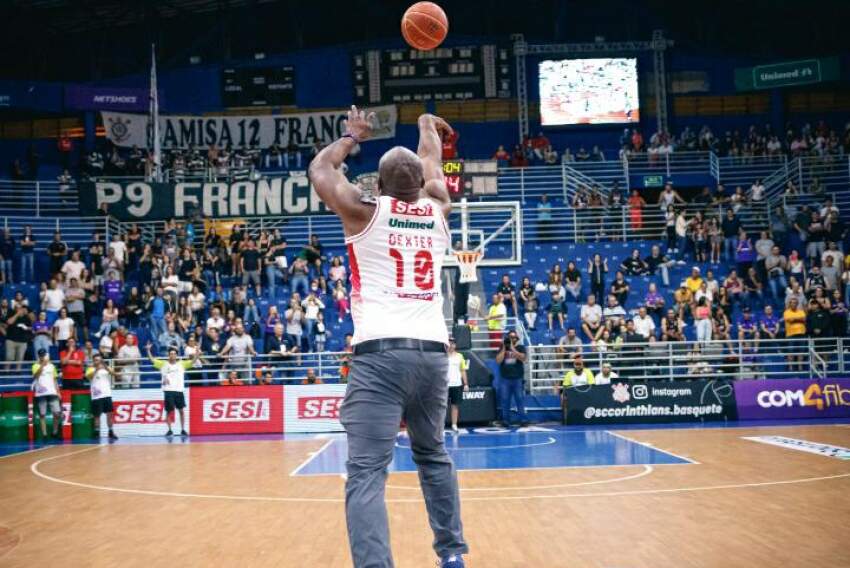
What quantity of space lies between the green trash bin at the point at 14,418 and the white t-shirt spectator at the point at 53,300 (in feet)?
13.7

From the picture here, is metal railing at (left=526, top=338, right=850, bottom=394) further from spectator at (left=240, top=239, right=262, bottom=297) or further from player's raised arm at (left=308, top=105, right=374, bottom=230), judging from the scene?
player's raised arm at (left=308, top=105, right=374, bottom=230)

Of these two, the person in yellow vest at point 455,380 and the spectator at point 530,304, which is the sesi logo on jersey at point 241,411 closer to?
the person in yellow vest at point 455,380

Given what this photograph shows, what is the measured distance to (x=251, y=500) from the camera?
1140 cm

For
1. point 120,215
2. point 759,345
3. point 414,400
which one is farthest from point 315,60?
point 414,400

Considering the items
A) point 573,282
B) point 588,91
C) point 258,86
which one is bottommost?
point 573,282

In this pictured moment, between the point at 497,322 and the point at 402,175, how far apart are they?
20940 millimetres

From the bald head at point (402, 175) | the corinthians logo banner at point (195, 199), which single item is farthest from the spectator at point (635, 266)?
the bald head at point (402, 175)

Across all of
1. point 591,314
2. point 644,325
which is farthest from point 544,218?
point 644,325

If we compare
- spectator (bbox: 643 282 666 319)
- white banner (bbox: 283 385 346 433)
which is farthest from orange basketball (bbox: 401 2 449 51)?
spectator (bbox: 643 282 666 319)

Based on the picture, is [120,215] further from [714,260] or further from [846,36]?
[846,36]

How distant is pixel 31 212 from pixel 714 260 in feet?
77.9

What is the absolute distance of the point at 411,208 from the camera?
546cm

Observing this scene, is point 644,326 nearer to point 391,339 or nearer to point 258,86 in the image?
point 391,339

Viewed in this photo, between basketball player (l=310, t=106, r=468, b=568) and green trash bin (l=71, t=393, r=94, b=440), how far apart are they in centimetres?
1999
